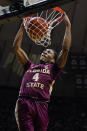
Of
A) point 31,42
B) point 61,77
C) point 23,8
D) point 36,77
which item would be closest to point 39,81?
point 36,77

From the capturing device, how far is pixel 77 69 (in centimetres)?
851

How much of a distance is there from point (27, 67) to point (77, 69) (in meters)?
5.54

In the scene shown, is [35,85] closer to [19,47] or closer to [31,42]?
[19,47]

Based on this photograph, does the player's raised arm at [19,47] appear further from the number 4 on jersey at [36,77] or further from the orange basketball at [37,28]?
the number 4 on jersey at [36,77]

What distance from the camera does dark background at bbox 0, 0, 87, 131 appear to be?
295 inches

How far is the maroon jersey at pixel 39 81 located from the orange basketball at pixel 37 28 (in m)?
0.39

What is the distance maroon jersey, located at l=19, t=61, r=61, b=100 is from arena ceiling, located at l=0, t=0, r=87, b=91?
12.5ft

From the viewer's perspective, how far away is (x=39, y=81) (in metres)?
2.81

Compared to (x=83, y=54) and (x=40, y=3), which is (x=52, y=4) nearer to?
(x=40, y=3)

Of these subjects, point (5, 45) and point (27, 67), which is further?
point (5, 45)

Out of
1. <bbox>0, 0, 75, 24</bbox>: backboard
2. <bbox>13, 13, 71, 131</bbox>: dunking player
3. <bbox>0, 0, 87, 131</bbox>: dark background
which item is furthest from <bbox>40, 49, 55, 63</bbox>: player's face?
<bbox>0, 0, 87, 131</bbox>: dark background

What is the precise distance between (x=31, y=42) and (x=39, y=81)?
5.18 metres

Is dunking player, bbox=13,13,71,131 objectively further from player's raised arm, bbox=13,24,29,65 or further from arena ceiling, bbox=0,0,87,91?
arena ceiling, bbox=0,0,87,91

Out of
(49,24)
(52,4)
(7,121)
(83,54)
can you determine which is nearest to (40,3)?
(52,4)
